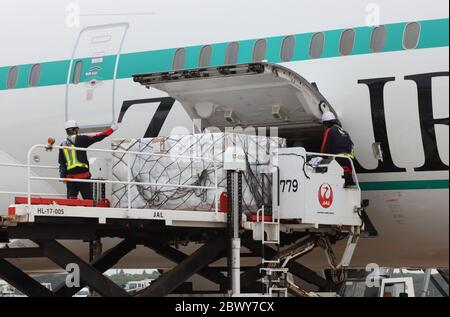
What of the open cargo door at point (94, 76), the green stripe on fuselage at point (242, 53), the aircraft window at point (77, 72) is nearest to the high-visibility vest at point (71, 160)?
the open cargo door at point (94, 76)

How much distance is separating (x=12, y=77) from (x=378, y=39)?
691 centimetres

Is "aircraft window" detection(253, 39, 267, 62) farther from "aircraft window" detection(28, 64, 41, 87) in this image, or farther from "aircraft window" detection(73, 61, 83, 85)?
"aircraft window" detection(28, 64, 41, 87)

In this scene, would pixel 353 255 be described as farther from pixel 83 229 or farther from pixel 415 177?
pixel 83 229

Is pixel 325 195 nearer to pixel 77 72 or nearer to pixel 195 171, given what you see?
pixel 195 171

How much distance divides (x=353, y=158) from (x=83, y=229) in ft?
12.0

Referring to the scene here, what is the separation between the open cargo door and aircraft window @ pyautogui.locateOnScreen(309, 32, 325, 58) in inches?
132

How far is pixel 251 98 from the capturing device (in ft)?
48.2

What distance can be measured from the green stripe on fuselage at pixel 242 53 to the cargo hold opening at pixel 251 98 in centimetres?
77

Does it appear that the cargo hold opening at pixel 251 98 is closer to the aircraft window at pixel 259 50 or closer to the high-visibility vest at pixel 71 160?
the aircraft window at pixel 259 50

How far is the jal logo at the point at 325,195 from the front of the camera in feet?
43.5

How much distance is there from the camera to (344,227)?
537 inches

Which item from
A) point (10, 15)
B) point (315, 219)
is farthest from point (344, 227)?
point (10, 15)

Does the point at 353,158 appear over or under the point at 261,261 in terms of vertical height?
over
